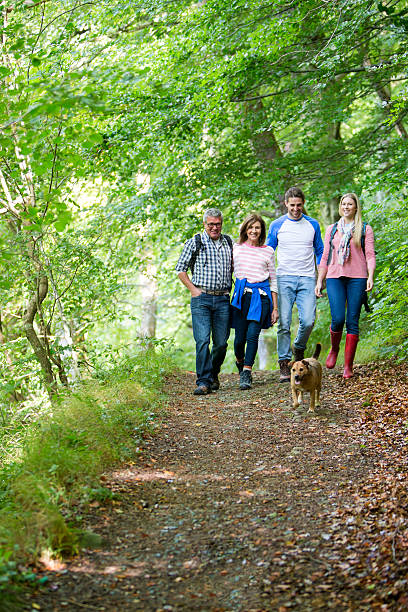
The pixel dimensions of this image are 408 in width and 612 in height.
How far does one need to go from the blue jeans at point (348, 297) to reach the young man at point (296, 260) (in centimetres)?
25

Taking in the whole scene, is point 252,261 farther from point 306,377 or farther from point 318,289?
point 306,377

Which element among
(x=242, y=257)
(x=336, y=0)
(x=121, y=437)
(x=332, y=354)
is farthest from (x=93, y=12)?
(x=121, y=437)

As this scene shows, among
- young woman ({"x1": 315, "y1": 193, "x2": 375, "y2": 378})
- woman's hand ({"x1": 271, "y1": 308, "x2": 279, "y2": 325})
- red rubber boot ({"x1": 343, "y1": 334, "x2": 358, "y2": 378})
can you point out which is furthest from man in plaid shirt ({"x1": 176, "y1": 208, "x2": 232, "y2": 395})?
red rubber boot ({"x1": 343, "y1": 334, "x2": 358, "y2": 378})

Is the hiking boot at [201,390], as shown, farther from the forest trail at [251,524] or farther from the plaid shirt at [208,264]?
the forest trail at [251,524]

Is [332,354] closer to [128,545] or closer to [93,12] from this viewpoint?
[128,545]

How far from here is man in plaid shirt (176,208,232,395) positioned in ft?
26.2

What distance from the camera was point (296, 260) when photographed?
26.3 ft

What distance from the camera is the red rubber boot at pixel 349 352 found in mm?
8094

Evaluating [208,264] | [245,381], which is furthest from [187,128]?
[245,381]

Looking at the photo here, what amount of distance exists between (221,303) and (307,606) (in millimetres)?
5134

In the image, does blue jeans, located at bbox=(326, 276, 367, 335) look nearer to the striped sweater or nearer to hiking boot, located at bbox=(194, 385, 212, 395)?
the striped sweater

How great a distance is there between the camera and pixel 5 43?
920 cm

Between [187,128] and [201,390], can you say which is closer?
[201,390]

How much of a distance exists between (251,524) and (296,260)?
4366mm
